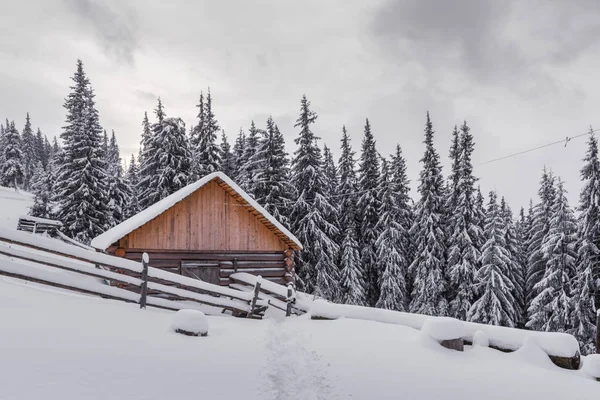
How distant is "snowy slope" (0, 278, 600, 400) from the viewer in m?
4.25

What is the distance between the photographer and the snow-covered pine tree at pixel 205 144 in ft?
110

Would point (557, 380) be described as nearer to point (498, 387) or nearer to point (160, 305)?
point (498, 387)

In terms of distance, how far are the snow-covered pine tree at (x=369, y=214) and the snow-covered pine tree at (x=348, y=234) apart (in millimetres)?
868

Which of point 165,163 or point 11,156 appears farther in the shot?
point 11,156

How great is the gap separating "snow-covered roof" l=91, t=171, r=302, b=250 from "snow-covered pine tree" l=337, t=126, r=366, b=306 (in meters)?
14.3

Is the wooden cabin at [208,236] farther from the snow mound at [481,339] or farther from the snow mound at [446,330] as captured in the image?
the snow mound at [481,339]

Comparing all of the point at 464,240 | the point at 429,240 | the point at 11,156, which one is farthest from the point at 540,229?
the point at 11,156

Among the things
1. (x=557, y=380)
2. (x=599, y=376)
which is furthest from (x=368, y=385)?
(x=599, y=376)

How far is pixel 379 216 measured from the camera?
111ft

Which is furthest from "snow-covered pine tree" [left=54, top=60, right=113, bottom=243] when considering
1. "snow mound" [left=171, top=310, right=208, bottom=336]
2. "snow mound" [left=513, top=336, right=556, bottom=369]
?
"snow mound" [left=513, top=336, right=556, bottom=369]

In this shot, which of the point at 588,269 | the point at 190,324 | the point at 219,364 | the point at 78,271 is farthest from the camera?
the point at 588,269

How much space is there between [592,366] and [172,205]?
13532 mm

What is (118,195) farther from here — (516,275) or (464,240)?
(516,275)

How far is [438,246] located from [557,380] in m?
27.7
